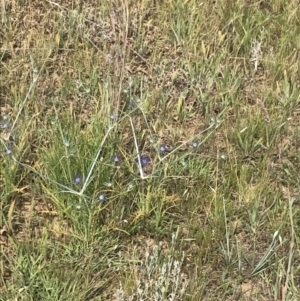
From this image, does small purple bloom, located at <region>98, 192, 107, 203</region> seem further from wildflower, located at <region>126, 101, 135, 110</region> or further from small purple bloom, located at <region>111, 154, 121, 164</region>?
wildflower, located at <region>126, 101, 135, 110</region>

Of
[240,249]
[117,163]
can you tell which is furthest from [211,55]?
[240,249]

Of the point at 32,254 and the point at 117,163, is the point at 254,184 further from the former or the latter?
the point at 32,254

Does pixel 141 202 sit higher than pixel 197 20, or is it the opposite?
pixel 197 20

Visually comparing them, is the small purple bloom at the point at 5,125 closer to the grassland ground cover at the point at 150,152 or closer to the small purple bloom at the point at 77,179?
the grassland ground cover at the point at 150,152

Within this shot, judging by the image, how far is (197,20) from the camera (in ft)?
11.3

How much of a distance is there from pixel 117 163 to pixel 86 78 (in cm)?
61

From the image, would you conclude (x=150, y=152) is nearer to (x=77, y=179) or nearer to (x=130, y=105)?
(x=130, y=105)

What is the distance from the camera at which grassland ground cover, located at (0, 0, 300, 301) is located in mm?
2426

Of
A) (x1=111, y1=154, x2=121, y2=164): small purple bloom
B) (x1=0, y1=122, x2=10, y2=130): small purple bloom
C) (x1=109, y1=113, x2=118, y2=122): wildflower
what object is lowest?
(x1=111, y1=154, x2=121, y2=164): small purple bloom

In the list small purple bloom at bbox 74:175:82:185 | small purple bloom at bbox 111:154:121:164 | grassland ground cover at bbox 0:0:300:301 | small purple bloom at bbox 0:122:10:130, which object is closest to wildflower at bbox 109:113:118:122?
grassland ground cover at bbox 0:0:300:301

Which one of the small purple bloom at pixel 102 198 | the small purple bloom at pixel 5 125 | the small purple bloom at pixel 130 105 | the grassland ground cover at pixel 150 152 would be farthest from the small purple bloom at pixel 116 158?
the small purple bloom at pixel 5 125

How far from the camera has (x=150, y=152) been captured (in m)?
2.88

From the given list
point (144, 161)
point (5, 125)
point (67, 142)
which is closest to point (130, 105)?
point (144, 161)

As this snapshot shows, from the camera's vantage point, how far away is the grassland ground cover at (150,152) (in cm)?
243
